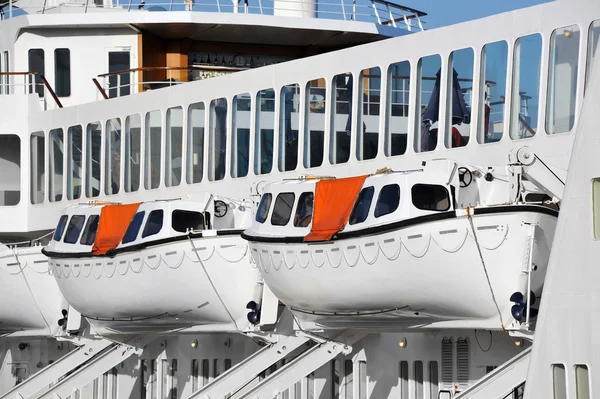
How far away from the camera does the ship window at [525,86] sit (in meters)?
18.8

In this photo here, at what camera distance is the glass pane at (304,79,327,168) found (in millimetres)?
22938

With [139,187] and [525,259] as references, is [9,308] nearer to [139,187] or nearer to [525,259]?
[139,187]

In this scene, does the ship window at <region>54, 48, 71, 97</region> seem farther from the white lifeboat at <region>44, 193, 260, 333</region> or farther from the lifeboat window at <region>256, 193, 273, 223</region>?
the lifeboat window at <region>256, 193, 273, 223</region>

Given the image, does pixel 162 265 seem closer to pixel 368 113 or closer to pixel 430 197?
pixel 368 113

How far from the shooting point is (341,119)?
2244cm

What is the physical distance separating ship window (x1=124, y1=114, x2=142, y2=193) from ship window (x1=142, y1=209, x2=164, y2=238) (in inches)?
175

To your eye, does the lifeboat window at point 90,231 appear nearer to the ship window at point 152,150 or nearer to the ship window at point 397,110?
the ship window at point 152,150

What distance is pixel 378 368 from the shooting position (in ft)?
72.4

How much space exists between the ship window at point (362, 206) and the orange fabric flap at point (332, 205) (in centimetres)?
10

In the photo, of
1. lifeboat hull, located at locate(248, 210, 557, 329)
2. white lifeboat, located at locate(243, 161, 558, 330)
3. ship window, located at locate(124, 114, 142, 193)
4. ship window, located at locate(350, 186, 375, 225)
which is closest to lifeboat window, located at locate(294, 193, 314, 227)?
white lifeboat, located at locate(243, 161, 558, 330)

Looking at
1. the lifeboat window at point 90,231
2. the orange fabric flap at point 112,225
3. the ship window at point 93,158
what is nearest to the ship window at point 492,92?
the orange fabric flap at point 112,225

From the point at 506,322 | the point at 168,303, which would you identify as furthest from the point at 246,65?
the point at 506,322

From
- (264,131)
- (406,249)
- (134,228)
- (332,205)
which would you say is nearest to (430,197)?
(406,249)

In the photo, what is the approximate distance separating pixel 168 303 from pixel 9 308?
681cm
